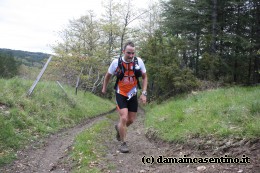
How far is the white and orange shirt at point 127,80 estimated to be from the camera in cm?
668

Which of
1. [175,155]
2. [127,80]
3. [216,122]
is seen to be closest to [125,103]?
[127,80]

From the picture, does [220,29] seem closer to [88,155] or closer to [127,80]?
[127,80]

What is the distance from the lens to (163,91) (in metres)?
20.8

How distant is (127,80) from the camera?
675 cm

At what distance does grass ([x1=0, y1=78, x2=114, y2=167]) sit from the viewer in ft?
24.6

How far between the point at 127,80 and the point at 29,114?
526 cm

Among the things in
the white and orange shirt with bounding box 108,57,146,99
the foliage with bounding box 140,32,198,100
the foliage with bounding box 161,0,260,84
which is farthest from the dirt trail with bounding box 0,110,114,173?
the foliage with bounding box 161,0,260,84

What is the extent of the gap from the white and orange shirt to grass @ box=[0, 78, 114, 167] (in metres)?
3.04

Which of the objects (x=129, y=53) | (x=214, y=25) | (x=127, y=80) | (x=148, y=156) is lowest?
(x=148, y=156)

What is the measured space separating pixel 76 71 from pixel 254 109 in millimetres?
21662

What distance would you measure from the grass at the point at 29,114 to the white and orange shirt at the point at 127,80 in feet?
9.98

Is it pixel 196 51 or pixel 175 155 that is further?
pixel 196 51

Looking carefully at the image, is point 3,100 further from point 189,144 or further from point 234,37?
point 234,37

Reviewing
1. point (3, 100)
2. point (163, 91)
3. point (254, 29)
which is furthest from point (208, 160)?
point (254, 29)
